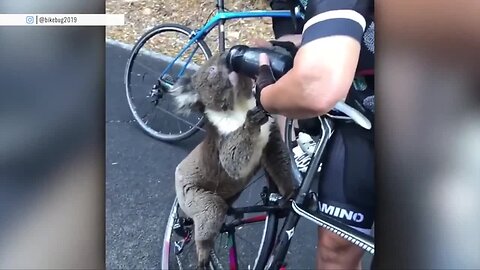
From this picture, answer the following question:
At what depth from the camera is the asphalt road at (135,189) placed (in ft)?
8.18

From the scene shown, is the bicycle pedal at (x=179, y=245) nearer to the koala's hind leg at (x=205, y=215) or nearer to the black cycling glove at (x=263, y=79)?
the koala's hind leg at (x=205, y=215)

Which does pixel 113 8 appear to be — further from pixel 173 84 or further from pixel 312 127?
pixel 312 127

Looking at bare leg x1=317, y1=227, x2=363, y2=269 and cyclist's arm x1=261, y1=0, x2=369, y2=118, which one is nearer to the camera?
cyclist's arm x1=261, y1=0, x2=369, y2=118

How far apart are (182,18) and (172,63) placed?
6.8 inches

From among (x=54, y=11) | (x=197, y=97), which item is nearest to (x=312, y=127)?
(x=197, y=97)

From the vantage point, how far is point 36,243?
2.70m

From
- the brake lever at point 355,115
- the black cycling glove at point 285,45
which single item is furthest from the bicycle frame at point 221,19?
the brake lever at point 355,115

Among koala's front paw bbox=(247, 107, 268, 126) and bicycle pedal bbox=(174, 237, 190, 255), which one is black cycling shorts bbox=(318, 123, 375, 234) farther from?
bicycle pedal bbox=(174, 237, 190, 255)

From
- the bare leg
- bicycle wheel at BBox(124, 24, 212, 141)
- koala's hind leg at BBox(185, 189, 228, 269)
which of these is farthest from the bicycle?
the bare leg

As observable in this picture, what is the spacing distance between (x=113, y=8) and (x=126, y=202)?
74 cm

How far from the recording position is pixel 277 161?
8.09 ft

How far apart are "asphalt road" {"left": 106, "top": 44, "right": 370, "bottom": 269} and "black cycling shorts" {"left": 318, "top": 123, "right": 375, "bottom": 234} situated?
0.13 meters

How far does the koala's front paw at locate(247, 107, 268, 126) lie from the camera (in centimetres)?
243

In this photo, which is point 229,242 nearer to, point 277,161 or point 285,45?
point 277,161
